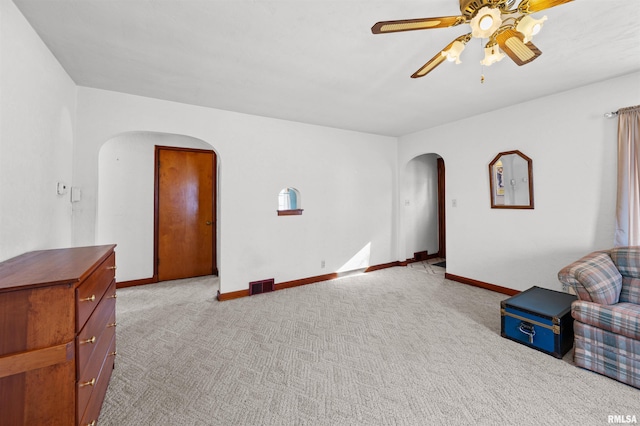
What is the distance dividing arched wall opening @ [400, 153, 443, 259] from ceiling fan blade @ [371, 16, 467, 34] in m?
3.89

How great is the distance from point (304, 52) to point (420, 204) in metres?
4.39

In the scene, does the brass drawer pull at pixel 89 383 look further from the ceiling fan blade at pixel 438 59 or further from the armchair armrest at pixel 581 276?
the armchair armrest at pixel 581 276

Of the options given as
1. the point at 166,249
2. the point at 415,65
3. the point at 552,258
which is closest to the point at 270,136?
the point at 415,65

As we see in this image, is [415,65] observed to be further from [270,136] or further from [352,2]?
[270,136]

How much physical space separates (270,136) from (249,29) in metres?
2.00

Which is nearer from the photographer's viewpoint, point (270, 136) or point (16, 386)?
point (16, 386)

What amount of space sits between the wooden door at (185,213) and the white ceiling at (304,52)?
5.11 feet

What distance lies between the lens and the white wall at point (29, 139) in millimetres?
1571

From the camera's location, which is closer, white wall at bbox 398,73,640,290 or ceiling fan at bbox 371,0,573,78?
ceiling fan at bbox 371,0,573,78

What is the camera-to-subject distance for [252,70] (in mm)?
2514

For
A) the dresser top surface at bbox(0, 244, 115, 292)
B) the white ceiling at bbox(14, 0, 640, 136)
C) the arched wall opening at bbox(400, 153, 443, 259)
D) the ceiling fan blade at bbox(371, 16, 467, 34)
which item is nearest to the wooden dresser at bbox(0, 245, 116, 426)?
the dresser top surface at bbox(0, 244, 115, 292)

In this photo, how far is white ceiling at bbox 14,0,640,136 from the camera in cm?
173

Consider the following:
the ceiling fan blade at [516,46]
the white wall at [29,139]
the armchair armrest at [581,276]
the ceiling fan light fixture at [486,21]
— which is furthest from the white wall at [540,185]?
the white wall at [29,139]

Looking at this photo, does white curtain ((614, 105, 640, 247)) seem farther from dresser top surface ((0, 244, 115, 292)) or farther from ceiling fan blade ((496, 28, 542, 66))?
dresser top surface ((0, 244, 115, 292))
